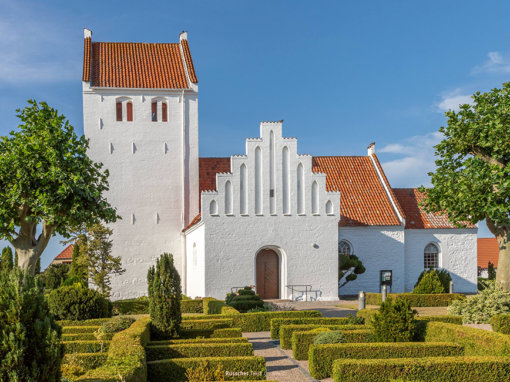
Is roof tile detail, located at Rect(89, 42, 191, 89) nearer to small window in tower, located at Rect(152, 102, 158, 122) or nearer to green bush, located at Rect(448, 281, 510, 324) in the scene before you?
small window in tower, located at Rect(152, 102, 158, 122)

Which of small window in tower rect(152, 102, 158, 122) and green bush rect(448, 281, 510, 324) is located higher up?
small window in tower rect(152, 102, 158, 122)

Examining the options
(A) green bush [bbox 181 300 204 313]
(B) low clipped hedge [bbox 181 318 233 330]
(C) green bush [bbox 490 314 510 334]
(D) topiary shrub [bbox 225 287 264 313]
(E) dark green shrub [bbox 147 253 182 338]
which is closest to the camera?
(E) dark green shrub [bbox 147 253 182 338]

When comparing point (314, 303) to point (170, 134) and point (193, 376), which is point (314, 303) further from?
point (193, 376)

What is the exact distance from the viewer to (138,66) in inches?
1284

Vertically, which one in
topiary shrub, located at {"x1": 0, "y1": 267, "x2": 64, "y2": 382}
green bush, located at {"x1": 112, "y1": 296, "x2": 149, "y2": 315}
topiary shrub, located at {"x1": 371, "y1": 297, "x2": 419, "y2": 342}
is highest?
topiary shrub, located at {"x1": 0, "y1": 267, "x2": 64, "y2": 382}

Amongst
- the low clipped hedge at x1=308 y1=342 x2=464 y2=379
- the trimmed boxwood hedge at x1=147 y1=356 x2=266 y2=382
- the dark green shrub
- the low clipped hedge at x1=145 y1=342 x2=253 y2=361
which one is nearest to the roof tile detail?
the dark green shrub

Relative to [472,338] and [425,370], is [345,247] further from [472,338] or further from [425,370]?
[425,370]

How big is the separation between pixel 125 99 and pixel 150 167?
14.0 feet

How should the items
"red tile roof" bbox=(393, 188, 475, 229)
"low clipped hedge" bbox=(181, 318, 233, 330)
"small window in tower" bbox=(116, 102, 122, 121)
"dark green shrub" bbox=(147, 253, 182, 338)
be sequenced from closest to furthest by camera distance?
"dark green shrub" bbox=(147, 253, 182, 338) < "low clipped hedge" bbox=(181, 318, 233, 330) < "small window in tower" bbox=(116, 102, 122, 121) < "red tile roof" bbox=(393, 188, 475, 229)

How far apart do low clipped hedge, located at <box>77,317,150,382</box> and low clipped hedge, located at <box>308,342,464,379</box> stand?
12.7 feet

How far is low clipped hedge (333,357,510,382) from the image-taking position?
10.6 meters

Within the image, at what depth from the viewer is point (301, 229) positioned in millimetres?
27641

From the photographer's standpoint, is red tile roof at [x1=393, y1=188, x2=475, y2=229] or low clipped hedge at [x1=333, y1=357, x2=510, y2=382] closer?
low clipped hedge at [x1=333, y1=357, x2=510, y2=382]

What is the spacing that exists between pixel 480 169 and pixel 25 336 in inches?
663
